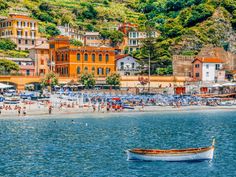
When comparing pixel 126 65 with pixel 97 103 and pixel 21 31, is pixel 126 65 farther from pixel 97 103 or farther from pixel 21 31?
pixel 97 103

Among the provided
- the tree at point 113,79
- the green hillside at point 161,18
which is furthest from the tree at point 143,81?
the green hillside at point 161,18

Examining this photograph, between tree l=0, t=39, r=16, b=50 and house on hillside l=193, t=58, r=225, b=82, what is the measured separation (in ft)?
147

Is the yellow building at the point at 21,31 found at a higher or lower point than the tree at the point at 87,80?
higher

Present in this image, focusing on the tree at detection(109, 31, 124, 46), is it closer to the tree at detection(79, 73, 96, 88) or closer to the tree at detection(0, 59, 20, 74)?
the tree at detection(79, 73, 96, 88)

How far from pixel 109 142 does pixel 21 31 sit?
8493cm

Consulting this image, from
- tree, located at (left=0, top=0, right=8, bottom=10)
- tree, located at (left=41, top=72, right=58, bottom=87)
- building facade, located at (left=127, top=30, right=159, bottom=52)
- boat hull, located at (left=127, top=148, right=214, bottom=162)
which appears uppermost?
tree, located at (left=0, top=0, right=8, bottom=10)

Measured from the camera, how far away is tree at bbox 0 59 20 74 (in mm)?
114562

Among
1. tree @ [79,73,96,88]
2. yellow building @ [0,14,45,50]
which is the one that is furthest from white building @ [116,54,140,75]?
yellow building @ [0,14,45,50]

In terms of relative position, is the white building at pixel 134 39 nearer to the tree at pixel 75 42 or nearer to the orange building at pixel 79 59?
the tree at pixel 75 42

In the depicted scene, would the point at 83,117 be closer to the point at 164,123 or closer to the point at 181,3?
the point at 164,123

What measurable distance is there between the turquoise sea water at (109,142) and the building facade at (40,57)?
133 ft

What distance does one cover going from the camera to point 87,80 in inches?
4496

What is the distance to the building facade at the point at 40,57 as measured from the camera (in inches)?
5002

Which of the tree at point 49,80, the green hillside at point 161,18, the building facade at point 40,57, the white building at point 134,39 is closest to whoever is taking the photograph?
the tree at point 49,80
